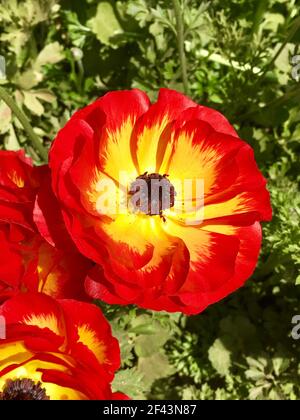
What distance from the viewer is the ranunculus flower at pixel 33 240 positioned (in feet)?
3.49

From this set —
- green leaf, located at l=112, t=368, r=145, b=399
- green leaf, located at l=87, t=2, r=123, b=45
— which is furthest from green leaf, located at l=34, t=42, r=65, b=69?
green leaf, located at l=112, t=368, r=145, b=399

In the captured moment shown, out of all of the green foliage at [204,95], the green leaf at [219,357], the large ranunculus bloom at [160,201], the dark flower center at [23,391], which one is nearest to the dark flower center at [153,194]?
the large ranunculus bloom at [160,201]

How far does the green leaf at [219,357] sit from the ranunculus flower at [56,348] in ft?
2.81

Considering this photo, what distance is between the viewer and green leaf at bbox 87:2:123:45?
6.53ft

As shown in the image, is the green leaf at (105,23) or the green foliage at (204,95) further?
the green leaf at (105,23)

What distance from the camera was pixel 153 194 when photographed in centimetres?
122

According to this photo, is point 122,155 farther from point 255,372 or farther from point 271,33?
point 271,33

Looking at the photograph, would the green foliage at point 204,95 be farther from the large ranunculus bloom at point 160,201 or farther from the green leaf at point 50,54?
the large ranunculus bloom at point 160,201

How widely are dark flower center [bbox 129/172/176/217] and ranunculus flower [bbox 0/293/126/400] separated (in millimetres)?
263

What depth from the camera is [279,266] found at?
1.75 m

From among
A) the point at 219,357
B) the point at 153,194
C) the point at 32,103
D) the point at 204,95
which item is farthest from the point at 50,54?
the point at 219,357

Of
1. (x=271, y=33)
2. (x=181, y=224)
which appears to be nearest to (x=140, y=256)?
(x=181, y=224)

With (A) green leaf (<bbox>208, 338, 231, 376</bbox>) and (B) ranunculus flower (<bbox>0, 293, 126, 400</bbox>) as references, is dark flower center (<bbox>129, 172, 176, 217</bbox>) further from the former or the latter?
(A) green leaf (<bbox>208, 338, 231, 376</bbox>)

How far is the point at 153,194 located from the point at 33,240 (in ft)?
0.84
